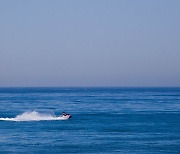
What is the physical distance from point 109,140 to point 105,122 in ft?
70.7

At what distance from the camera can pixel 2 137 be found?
54.5 m

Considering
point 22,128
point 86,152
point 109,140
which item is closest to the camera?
point 86,152

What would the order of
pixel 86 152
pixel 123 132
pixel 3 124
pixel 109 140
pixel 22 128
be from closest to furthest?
pixel 86 152 → pixel 109 140 → pixel 123 132 → pixel 22 128 → pixel 3 124

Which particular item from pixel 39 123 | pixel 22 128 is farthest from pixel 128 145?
pixel 39 123

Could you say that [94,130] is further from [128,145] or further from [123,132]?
[128,145]

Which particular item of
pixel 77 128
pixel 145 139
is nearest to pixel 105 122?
pixel 77 128

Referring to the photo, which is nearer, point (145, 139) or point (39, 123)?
point (145, 139)

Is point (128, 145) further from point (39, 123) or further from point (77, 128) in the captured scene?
point (39, 123)

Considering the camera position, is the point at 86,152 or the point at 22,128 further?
the point at 22,128

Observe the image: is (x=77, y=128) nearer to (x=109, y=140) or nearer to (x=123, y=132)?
(x=123, y=132)

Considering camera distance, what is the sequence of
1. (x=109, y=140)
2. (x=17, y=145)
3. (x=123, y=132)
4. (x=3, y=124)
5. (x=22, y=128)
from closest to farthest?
(x=17, y=145), (x=109, y=140), (x=123, y=132), (x=22, y=128), (x=3, y=124)

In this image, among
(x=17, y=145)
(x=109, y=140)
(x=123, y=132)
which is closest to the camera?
(x=17, y=145)

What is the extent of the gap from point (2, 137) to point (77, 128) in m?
13.5

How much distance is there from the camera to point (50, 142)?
50281 millimetres
